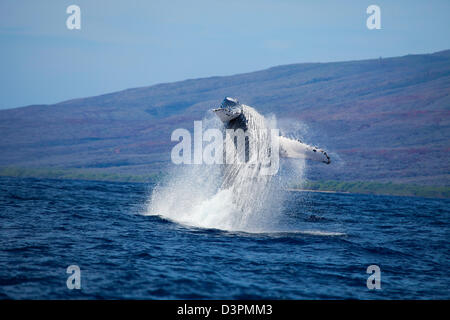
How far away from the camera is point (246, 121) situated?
2052cm

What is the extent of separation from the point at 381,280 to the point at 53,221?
13.7 meters

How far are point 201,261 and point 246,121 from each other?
6392 millimetres

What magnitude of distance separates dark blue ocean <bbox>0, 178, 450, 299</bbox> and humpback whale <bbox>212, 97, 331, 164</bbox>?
128 inches

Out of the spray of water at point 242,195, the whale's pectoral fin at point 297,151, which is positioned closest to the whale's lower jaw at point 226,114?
the spray of water at point 242,195

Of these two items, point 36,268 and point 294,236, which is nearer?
point 36,268

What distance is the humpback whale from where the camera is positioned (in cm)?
1991

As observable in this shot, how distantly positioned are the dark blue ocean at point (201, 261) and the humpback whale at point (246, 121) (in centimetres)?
324

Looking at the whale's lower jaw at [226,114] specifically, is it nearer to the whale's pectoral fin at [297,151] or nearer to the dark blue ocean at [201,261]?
the whale's pectoral fin at [297,151]

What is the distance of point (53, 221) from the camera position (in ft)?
75.3

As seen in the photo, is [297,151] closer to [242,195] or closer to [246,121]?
[242,195]

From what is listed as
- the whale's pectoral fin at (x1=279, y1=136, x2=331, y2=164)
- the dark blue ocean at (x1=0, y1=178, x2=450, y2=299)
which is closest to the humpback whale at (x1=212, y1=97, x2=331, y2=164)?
the whale's pectoral fin at (x1=279, y1=136, x2=331, y2=164)

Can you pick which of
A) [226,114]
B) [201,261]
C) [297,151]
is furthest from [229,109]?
[201,261]
